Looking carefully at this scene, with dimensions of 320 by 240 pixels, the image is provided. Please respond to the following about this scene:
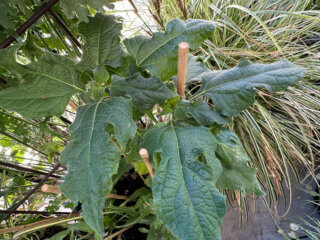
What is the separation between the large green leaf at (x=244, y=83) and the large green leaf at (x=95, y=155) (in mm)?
170

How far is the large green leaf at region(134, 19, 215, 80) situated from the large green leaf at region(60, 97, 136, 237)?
11 cm

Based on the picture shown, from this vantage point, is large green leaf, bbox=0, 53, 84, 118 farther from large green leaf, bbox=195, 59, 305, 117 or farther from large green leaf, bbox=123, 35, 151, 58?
Answer: large green leaf, bbox=195, 59, 305, 117

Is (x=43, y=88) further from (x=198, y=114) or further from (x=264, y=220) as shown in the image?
(x=264, y=220)

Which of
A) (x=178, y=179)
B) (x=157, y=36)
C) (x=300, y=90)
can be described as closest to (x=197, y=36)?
(x=157, y=36)

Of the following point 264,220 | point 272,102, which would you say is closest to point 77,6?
point 272,102

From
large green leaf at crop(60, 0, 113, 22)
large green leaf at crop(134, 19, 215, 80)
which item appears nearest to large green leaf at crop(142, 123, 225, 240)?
large green leaf at crop(134, 19, 215, 80)

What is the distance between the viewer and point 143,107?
14.5 inches

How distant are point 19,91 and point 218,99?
31 centimetres

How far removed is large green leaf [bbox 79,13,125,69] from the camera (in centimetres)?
37

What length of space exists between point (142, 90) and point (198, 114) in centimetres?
10

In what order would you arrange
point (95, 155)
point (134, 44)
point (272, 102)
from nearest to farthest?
1. point (95, 155)
2. point (134, 44)
3. point (272, 102)

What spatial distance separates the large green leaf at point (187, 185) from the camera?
0.99ft

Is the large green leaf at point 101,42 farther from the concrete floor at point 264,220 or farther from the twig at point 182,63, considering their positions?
the concrete floor at point 264,220

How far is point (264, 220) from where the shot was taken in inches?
37.9
